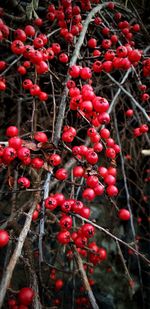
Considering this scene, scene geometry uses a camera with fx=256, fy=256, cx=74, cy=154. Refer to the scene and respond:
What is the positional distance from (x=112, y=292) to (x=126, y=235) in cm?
65

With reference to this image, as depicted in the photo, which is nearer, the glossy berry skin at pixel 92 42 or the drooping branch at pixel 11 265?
the drooping branch at pixel 11 265

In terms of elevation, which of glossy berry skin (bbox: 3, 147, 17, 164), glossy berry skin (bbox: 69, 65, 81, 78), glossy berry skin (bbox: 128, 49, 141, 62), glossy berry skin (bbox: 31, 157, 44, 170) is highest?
glossy berry skin (bbox: 128, 49, 141, 62)

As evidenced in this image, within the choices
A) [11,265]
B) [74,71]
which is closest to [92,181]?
[11,265]

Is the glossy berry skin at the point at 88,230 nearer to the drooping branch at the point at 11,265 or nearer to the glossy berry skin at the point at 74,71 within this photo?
the drooping branch at the point at 11,265

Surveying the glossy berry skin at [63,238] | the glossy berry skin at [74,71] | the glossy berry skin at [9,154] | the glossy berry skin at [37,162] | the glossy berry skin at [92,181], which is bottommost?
the glossy berry skin at [63,238]

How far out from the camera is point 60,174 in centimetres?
132

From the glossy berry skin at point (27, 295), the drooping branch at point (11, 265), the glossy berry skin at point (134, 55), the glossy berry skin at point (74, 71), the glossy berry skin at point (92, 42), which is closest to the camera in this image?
the drooping branch at point (11, 265)

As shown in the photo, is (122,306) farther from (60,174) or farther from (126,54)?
(126,54)

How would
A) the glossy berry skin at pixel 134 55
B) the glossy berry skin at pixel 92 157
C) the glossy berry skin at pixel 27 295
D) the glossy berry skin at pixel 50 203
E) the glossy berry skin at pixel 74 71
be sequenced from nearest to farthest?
1. the glossy berry skin at pixel 27 295
2. the glossy berry skin at pixel 50 203
3. the glossy berry skin at pixel 92 157
4. the glossy berry skin at pixel 74 71
5. the glossy berry skin at pixel 134 55

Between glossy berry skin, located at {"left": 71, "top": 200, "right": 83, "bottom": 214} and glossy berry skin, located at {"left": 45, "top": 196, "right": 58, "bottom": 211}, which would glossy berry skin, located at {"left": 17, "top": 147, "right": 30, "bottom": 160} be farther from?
glossy berry skin, located at {"left": 71, "top": 200, "right": 83, "bottom": 214}

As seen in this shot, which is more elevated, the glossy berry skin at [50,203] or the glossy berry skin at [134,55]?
the glossy berry skin at [134,55]

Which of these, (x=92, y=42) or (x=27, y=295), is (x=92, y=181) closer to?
(x=27, y=295)

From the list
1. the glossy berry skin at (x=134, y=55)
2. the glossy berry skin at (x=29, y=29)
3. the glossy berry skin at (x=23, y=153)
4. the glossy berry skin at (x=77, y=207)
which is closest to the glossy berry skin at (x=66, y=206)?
the glossy berry skin at (x=77, y=207)

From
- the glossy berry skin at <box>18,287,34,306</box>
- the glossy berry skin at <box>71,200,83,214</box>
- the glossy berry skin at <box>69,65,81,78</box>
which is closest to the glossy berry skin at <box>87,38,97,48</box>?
the glossy berry skin at <box>69,65,81,78</box>
